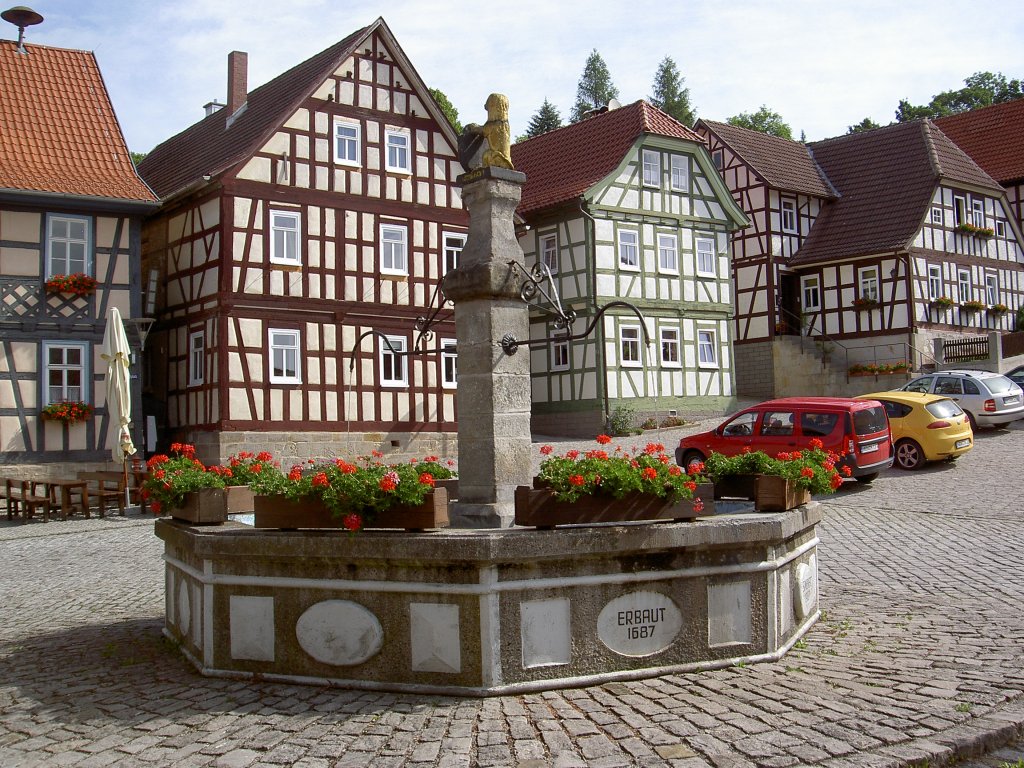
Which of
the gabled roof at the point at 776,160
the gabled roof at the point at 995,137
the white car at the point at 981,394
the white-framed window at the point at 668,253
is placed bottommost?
the white car at the point at 981,394

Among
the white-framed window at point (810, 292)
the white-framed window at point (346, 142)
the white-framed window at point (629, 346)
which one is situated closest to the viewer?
the white-framed window at point (346, 142)

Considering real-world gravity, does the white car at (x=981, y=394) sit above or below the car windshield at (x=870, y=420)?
above

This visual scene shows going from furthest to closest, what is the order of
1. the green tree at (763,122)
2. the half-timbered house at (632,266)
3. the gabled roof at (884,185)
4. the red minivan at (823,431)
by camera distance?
1. the green tree at (763,122)
2. the gabled roof at (884,185)
3. the half-timbered house at (632,266)
4. the red minivan at (823,431)

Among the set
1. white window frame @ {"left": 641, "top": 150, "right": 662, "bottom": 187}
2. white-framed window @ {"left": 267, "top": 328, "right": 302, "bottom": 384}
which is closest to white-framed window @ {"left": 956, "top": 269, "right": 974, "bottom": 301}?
white window frame @ {"left": 641, "top": 150, "right": 662, "bottom": 187}

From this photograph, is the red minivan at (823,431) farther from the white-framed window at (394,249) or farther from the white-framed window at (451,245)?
the white-framed window at (451,245)

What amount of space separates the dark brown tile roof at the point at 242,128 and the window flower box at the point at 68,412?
5701 mm

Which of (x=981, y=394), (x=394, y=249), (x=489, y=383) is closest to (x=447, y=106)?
(x=394, y=249)

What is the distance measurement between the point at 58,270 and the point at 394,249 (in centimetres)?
773

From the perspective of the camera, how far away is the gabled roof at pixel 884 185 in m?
35.5

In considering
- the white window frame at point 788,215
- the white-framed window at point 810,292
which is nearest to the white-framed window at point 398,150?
the white window frame at point 788,215

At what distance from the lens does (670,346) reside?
3142 centimetres

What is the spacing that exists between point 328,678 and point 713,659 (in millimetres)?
2419

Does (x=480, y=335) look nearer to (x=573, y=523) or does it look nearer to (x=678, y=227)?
(x=573, y=523)

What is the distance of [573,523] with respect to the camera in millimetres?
6336
